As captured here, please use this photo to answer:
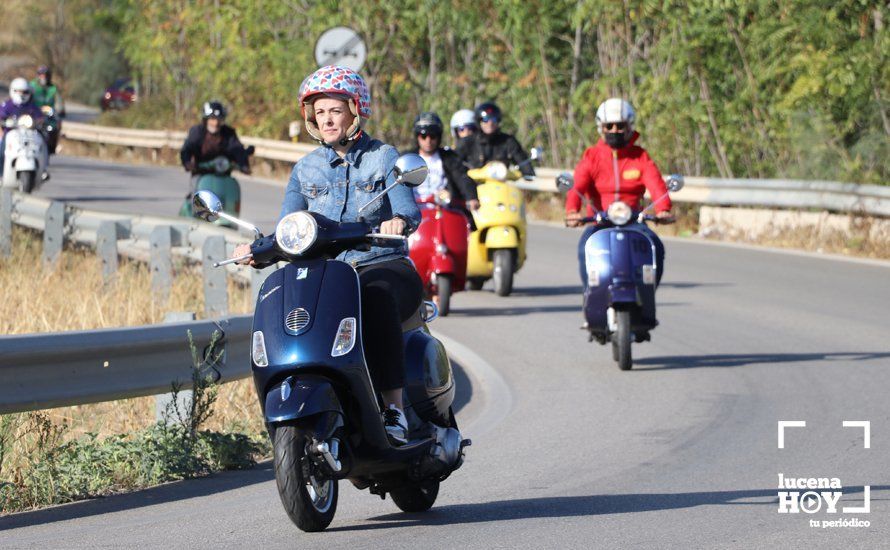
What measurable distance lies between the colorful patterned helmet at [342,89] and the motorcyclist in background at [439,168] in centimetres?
784

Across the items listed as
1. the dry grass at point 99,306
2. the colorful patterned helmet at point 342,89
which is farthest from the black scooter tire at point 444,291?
the colorful patterned helmet at point 342,89

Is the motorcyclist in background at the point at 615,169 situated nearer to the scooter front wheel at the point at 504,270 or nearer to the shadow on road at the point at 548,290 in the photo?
the scooter front wheel at the point at 504,270

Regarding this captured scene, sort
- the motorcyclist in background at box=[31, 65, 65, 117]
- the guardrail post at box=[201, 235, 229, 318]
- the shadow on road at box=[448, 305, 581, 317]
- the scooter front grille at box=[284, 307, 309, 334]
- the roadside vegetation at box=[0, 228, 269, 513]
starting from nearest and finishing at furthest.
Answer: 1. the scooter front grille at box=[284, 307, 309, 334]
2. the roadside vegetation at box=[0, 228, 269, 513]
3. the guardrail post at box=[201, 235, 229, 318]
4. the shadow on road at box=[448, 305, 581, 317]
5. the motorcyclist in background at box=[31, 65, 65, 117]

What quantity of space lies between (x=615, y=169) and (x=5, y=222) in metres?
7.65

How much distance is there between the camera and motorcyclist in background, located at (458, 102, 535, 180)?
1791 centimetres

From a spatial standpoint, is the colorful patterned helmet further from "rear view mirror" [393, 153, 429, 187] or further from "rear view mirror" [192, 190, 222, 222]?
"rear view mirror" [192, 190, 222, 222]

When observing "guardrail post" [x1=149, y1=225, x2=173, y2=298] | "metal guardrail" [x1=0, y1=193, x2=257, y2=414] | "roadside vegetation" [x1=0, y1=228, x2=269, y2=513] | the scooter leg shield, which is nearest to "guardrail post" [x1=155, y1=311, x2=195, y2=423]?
"roadside vegetation" [x1=0, y1=228, x2=269, y2=513]

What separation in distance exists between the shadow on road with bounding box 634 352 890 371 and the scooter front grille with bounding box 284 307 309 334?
6.26 meters

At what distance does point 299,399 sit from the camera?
6.50 metres

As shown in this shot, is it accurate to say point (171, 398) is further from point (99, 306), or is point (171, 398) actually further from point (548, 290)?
point (548, 290)

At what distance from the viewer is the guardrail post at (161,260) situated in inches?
566

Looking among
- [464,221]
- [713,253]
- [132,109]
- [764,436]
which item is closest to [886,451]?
[764,436]

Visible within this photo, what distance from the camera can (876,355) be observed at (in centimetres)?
1289

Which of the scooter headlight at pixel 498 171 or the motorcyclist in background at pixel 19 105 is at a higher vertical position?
the motorcyclist in background at pixel 19 105
